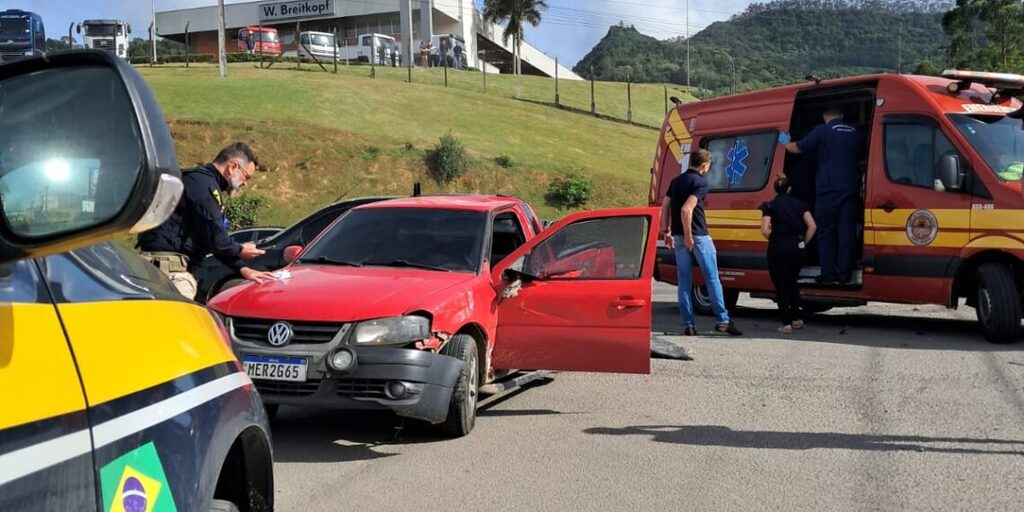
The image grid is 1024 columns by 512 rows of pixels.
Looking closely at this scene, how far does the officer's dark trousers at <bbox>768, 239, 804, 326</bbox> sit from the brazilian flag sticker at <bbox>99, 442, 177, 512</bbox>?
9.32m

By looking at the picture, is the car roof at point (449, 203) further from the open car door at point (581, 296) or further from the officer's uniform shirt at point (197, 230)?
the officer's uniform shirt at point (197, 230)

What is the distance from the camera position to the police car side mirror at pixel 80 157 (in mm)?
1670

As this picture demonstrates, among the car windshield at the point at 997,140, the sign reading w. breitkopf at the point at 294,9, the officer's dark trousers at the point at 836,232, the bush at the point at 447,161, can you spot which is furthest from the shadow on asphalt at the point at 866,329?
the sign reading w. breitkopf at the point at 294,9

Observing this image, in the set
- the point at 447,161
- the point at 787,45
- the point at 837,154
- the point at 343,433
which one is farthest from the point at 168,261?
the point at 787,45

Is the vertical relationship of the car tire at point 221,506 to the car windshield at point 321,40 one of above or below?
below

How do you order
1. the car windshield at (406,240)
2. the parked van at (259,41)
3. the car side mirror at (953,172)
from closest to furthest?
the car windshield at (406,240) < the car side mirror at (953,172) < the parked van at (259,41)

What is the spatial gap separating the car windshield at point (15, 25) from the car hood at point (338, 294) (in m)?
30.4

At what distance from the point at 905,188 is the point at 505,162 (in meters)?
26.7

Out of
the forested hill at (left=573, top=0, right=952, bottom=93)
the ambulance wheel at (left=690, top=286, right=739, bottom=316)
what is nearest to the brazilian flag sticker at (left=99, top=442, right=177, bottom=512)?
the ambulance wheel at (left=690, top=286, right=739, bottom=316)

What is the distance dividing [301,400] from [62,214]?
4.20 metres

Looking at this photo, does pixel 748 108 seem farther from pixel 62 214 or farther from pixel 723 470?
pixel 62 214

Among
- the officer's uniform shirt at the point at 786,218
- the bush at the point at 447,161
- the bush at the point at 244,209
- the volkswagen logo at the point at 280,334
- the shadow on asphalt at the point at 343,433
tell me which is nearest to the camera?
the volkswagen logo at the point at 280,334

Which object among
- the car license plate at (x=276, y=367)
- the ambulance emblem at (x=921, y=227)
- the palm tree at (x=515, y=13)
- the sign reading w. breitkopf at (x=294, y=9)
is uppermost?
the sign reading w. breitkopf at (x=294, y=9)

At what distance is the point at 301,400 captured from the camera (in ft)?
19.0
